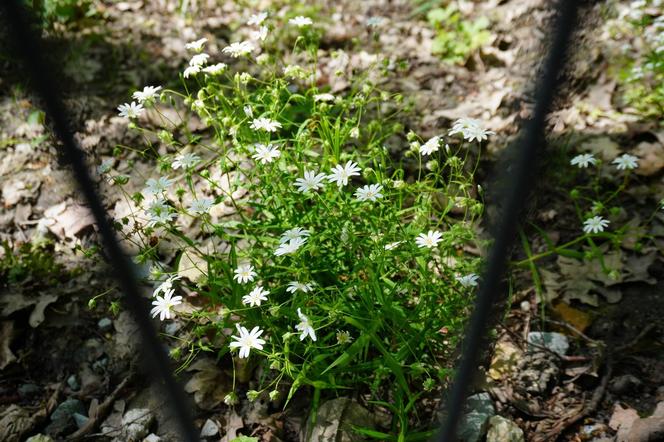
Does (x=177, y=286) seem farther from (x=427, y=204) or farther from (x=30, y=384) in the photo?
(x=427, y=204)

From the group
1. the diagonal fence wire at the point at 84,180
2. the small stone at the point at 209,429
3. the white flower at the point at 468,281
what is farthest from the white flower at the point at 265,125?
the diagonal fence wire at the point at 84,180

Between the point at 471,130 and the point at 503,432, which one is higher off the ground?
the point at 471,130

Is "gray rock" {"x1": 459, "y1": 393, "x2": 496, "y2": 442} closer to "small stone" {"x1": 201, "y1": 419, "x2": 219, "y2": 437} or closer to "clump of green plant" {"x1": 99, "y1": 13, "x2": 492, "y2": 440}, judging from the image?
"clump of green plant" {"x1": 99, "y1": 13, "x2": 492, "y2": 440}

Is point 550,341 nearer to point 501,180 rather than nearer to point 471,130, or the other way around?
point 471,130

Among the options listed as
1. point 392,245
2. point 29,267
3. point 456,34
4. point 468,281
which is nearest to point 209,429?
point 392,245

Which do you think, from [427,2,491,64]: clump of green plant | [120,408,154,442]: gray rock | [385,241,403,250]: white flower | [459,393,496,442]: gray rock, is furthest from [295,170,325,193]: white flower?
[427,2,491,64]: clump of green plant

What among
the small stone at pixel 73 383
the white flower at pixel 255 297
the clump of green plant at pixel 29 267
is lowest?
the small stone at pixel 73 383

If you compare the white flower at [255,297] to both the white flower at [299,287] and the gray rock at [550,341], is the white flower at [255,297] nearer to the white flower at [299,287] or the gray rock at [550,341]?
the white flower at [299,287]

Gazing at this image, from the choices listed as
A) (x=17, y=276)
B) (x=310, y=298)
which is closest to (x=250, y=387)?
(x=310, y=298)
